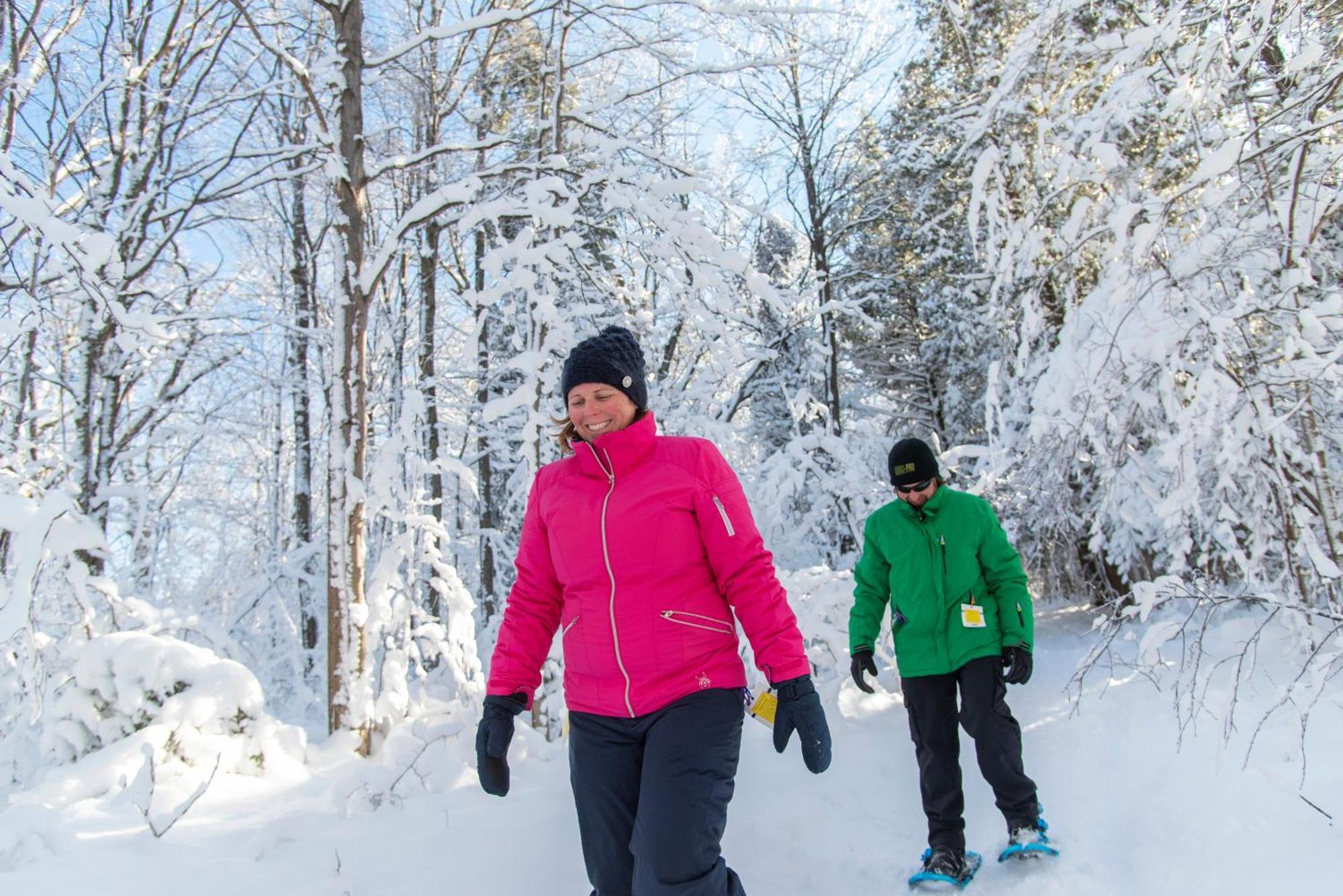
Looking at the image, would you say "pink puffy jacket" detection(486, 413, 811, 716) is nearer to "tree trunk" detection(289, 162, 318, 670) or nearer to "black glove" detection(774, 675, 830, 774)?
"black glove" detection(774, 675, 830, 774)

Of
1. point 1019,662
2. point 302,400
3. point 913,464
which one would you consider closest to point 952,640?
point 1019,662

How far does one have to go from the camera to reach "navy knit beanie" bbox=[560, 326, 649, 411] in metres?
2.35

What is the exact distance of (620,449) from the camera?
7.49 feet

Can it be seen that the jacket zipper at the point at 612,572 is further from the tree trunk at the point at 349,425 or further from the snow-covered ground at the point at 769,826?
the tree trunk at the point at 349,425

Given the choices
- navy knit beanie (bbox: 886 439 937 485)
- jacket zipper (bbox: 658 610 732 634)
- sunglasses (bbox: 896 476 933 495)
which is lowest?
jacket zipper (bbox: 658 610 732 634)

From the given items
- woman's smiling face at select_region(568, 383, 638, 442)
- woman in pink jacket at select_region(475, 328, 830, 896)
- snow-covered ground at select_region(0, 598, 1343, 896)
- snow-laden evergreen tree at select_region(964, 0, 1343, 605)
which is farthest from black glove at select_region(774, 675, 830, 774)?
snow-laden evergreen tree at select_region(964, 0, 1343, 605)

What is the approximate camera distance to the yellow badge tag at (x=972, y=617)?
312cm

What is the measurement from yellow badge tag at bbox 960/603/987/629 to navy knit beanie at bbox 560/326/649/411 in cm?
160

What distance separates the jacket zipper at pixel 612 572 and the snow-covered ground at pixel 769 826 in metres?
1.36

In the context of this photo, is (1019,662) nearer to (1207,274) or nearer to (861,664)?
(861,664)

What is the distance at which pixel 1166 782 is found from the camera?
3486mm

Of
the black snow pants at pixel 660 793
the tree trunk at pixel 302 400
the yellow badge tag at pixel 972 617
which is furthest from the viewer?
the tree trunk at pixel 302 400

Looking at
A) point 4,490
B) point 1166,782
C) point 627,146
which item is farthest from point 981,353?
point 4,490

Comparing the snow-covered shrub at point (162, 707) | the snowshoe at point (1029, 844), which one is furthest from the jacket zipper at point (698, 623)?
the snow-covered shrub at point (162, 707)
